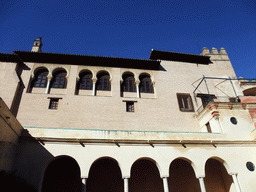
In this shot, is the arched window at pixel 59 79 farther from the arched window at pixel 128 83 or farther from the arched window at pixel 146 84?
the arched window at pixel 146 84

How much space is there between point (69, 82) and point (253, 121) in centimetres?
1540

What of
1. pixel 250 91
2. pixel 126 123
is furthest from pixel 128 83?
pixel 250 91

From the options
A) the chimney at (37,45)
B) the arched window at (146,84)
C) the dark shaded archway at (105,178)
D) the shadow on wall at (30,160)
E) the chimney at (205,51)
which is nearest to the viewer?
the shadow on wall at (30,160)

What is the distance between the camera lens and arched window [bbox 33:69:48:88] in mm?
16500

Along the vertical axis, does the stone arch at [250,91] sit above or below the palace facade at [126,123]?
above

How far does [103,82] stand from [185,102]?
310 inches

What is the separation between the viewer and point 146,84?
18.3 meters

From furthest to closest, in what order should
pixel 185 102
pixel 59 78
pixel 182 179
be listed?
1. pixel 185 102
2. pixel 59 78
3. pixel 182 179

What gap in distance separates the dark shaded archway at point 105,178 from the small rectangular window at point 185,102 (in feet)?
26.3

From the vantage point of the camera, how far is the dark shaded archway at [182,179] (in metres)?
13.9

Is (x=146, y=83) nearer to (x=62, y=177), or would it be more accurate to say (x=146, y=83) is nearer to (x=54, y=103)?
(x=54, y=103)

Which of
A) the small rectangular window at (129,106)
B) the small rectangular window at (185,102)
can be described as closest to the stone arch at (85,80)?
the small rectangular window at (129,106)

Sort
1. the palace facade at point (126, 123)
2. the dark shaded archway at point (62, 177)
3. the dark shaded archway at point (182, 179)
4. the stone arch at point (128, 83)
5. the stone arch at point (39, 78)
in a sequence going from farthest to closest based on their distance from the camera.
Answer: the stone arch at point (128, 83) → the stone arch at point (39, 78) → the dark shaded archway at point (182, 179) → the dark shaded archway at point (62, 177) → the palace facade at point (126, 123)

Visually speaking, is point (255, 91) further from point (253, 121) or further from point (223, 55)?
point (253, 121)
